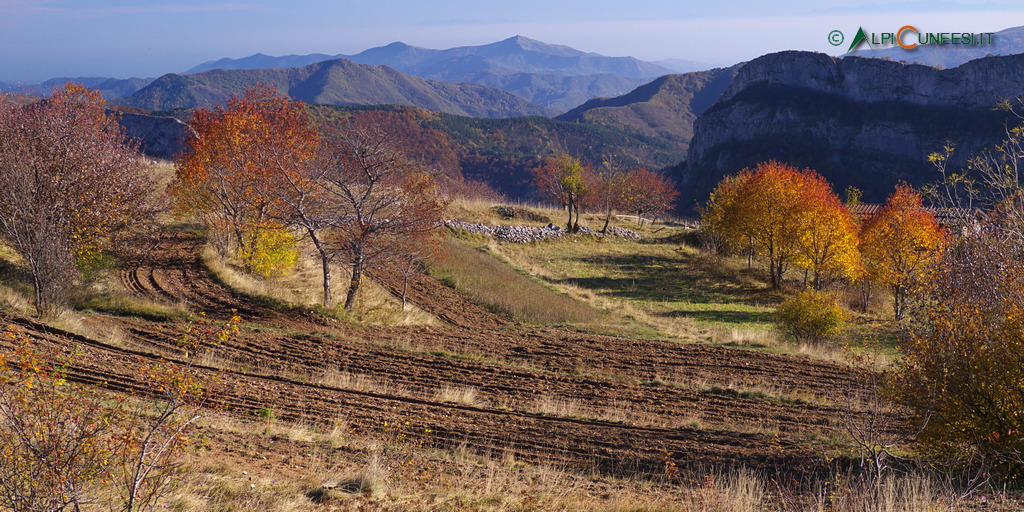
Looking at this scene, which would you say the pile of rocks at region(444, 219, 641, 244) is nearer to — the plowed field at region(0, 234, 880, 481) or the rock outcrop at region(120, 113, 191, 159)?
the plowed field at region(0, 234, 880, 481)

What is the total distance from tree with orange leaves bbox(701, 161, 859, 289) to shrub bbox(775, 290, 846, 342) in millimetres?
13220

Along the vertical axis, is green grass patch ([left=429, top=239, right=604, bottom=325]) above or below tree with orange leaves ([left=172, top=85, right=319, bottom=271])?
below

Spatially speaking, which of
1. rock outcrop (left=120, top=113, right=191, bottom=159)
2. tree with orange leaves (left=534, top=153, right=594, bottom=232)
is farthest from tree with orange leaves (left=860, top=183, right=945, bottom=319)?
rock outcrop (left=120, top=113, right=191, bottom=159)

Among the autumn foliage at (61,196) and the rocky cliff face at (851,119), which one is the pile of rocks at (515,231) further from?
the rocky cliff face at (851,119)

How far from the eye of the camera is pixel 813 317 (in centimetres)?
2339

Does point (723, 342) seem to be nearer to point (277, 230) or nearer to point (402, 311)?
point (402, 311)

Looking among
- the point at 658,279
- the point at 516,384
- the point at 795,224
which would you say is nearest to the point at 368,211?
the point at 516,384

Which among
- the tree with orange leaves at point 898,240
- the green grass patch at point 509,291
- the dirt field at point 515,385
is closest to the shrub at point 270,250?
the dirt field at point 515,385

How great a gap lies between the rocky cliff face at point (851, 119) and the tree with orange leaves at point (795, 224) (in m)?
97.7

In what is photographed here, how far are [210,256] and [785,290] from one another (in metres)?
34.0

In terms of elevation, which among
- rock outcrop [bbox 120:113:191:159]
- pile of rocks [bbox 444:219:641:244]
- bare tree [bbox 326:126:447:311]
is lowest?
pile of rocks [bbox 444:219:641:244]

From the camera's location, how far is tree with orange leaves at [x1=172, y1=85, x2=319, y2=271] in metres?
23.5

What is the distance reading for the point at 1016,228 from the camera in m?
10.0

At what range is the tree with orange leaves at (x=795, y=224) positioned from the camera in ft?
118
